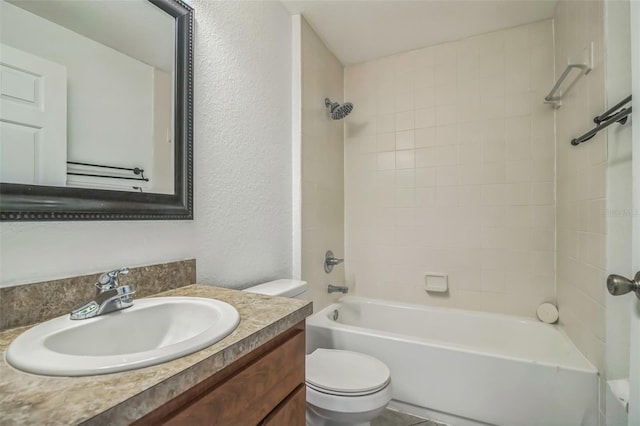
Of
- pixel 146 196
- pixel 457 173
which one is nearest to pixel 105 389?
pixel 146 196

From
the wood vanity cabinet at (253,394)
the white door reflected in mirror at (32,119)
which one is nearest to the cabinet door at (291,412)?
the wood vanity cabinet at (253,394)

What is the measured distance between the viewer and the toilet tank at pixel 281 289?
1.30 m

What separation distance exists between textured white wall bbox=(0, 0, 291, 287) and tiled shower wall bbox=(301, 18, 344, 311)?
0.46ft

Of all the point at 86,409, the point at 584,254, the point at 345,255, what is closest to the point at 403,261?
the point at 345,255

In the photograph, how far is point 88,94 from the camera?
83 cm

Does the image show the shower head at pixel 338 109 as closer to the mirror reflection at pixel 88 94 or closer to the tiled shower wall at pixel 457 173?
the tiled shower wall at pixel 457 173

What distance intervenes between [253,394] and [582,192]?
1720mm

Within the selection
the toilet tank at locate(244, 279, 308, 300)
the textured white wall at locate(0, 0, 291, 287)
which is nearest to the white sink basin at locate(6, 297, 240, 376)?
the textured white wall at locate(0, 0, 291, 287)

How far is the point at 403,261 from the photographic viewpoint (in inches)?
87.5

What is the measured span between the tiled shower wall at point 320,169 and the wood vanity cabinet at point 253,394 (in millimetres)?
989

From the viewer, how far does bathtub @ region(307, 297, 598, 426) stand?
126cm

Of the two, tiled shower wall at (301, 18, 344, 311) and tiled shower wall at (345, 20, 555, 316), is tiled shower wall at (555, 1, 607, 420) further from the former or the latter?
tiled shower wall at (301, 18, 344, 311)

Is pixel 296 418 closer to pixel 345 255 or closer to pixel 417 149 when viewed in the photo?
pixel 345 255

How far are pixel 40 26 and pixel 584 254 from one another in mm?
2236
